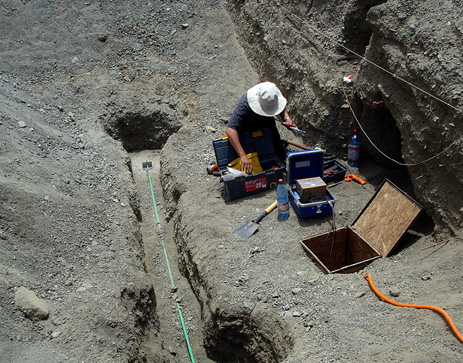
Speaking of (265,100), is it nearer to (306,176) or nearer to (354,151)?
(306,176)

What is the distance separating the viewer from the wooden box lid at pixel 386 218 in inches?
214

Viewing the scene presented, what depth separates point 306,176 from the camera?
6.42 meters

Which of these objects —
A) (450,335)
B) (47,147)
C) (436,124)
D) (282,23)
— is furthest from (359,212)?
(47,147)

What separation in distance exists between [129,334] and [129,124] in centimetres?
585

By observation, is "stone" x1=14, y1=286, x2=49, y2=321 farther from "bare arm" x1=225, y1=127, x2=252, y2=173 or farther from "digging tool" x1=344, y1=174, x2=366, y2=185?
"digging tool" x1=344, y1=174, x2=366, y2=185

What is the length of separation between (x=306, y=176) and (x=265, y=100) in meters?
1.40

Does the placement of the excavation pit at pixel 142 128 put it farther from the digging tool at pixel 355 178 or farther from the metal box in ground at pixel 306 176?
the digging tool at pixel 355 178

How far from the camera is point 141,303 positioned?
5.36m

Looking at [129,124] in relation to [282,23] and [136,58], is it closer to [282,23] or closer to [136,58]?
[136,58]

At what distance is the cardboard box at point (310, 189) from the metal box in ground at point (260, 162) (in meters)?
0.72

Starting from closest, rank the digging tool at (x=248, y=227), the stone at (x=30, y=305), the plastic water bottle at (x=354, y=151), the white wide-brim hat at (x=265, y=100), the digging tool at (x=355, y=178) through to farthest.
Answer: the stone at (x=30, y=305), the digging tool at (x=248, y=227), the white wide-brim hat at (x=265, y=100), the digging tool at (x=355, y=178), the plastic water bottle at (x=354, y=151)

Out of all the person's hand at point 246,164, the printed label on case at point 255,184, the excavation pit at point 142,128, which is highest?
the excavation pit at point 142,128

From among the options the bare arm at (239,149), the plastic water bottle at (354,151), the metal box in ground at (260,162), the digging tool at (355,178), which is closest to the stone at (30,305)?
the metal box in ground at (260,162)

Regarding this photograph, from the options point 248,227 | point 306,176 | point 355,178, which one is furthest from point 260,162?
point 355,178
